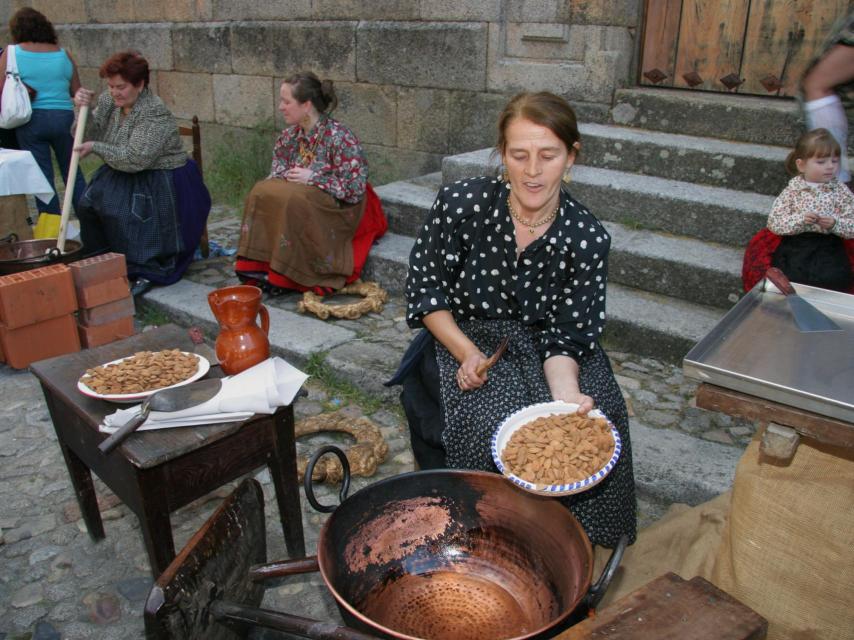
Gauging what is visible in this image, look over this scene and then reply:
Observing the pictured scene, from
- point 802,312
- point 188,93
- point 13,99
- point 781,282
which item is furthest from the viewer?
point 188,93

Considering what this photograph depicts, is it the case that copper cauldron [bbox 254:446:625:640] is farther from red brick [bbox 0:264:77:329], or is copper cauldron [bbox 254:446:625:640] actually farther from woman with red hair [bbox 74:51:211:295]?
woman with red hair [bbox 74:51:211:295]

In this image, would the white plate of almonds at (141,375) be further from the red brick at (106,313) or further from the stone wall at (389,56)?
the stone wall at (389,56)

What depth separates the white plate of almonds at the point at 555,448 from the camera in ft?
6.01

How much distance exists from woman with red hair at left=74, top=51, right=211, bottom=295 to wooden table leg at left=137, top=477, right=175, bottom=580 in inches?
124

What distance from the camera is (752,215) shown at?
13.1 feet

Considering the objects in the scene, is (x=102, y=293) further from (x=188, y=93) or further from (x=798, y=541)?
(x=188, y=93)

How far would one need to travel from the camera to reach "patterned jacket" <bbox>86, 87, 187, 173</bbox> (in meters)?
4.86

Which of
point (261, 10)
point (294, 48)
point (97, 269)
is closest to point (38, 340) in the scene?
point (97, 269)

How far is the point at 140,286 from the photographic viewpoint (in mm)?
5020

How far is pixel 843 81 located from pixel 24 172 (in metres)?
4.88

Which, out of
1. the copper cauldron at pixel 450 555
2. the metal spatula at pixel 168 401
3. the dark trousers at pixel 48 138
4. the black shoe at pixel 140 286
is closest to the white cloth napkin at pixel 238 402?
the metal spatula at pixel 168 401

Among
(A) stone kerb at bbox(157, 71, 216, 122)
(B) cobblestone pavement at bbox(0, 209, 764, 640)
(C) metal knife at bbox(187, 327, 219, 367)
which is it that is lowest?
(B) cobblestone pavement at bbox(0, 209, 764, 640)

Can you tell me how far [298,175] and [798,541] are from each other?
12.0ft

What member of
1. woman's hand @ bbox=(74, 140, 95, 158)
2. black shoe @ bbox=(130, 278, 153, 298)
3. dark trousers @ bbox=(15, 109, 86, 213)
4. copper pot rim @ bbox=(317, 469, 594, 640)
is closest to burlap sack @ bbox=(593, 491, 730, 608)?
copper pot rim @ bbox=(317, 469, 594, 640)
